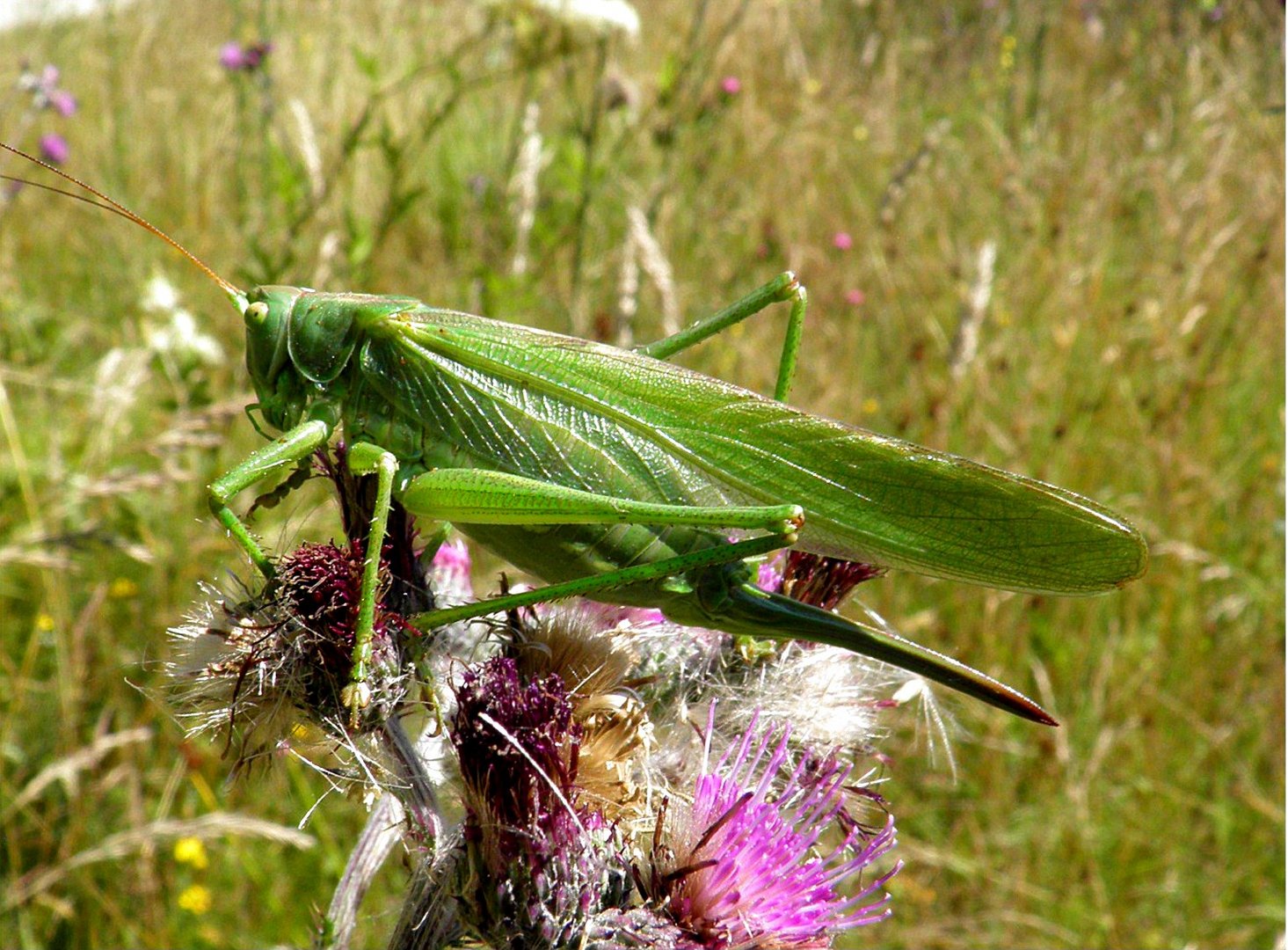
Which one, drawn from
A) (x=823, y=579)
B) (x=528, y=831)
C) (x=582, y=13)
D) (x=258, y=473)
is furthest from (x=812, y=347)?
(x=528, y=831)

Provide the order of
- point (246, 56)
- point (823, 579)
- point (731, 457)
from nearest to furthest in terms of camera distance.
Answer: point (731, 457), point (823, 579), point (246, 56)

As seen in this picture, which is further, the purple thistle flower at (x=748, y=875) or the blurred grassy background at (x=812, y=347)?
the blurred grassy background at (x=812, y=347)

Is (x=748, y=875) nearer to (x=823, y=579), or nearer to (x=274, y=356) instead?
(x=823, y=579)

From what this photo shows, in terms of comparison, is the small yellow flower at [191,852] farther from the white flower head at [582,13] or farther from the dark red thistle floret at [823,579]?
the white flower head at [582,13]

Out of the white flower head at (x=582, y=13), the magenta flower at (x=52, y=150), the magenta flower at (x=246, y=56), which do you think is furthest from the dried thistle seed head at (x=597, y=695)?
the magenta flower at (x=52, y=150)

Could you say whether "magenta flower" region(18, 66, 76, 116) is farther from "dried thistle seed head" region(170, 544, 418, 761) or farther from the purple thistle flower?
the purple thistle flower

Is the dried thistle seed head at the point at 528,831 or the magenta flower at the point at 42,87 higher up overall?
the magenta flower at the point at 42,87
